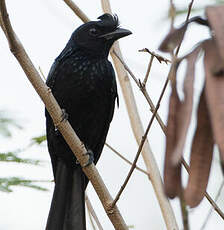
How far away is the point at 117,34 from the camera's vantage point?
135 inches

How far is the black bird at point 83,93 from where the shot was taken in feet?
11.1

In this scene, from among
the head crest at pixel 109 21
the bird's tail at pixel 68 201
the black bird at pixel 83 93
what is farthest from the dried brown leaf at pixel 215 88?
the head crest at pixel 109 21

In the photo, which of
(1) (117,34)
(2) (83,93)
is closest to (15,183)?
(2) (83,93)

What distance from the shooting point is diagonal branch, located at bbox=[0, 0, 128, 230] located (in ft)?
6.52

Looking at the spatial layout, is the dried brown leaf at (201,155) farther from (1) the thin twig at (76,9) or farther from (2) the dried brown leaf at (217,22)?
(1) the thin twig at (76,9)

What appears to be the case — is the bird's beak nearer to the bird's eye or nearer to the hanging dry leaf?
the bird's eye

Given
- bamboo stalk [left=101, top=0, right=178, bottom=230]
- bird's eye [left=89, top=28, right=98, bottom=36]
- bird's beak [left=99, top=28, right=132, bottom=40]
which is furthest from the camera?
bird's eye [left=89, top=28, right=98, bottom=36]

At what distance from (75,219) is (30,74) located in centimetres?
121

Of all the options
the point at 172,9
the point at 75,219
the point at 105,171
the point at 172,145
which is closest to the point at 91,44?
the point at 75,219

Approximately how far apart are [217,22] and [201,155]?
0.72 ft

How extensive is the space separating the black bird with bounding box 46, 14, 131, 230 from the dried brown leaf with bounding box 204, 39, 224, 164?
2498mm

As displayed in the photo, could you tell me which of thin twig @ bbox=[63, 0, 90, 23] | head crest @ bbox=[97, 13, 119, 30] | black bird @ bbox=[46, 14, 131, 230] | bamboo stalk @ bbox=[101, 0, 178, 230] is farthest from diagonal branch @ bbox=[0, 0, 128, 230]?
head crest @ bbox=[97, 13, 119, 30]

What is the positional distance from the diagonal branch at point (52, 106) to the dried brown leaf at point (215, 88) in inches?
45.5

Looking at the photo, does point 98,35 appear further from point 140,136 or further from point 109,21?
point 140,136
